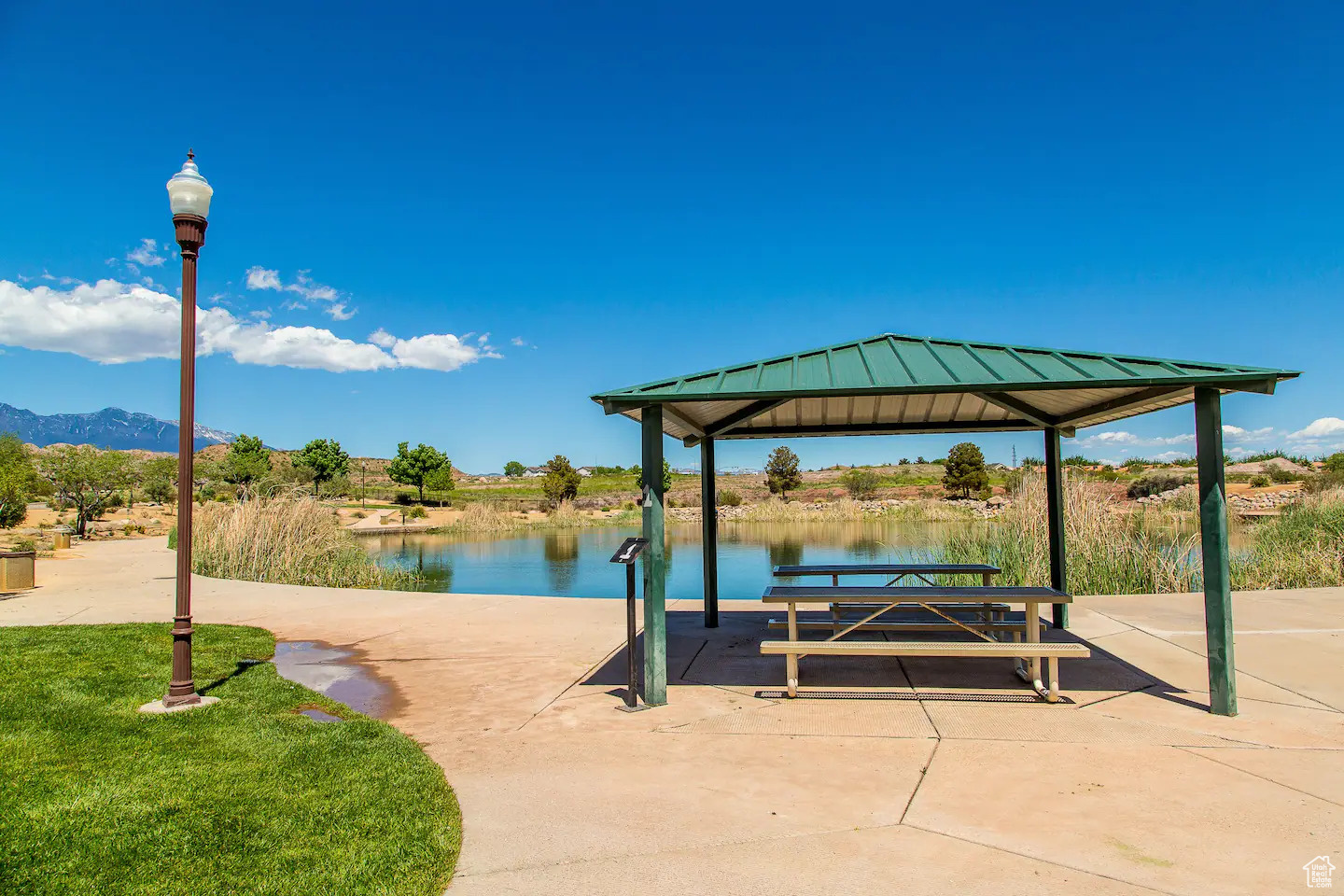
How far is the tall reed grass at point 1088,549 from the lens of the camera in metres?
11.7

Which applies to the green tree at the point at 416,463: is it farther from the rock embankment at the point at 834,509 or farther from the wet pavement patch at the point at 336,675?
the wet pavement patch at the point at 336,675

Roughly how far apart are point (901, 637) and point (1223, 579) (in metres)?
3.25

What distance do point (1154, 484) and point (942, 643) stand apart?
2769 centimetres

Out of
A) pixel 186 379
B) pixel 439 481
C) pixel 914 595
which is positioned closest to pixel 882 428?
pixel 914 595

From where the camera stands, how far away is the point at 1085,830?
3.50 m

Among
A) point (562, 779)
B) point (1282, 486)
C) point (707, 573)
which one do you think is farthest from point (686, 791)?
point (1282, 486)

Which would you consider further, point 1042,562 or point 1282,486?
point 1282,486

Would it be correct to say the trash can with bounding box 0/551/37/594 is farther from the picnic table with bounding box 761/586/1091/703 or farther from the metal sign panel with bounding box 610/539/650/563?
the picnic table with bounding box 761/586/1091/703

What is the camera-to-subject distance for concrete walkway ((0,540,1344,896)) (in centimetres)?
319

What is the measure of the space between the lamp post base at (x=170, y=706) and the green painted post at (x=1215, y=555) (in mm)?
Answer: 6783

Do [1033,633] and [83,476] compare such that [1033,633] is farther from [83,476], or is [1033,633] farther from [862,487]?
[862,487]

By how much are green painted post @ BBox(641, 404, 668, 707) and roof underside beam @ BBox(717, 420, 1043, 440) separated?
9.33 feet

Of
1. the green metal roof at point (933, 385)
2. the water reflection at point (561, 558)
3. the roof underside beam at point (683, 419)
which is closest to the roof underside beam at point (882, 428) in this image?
the roof underside beam at point (683, 419)

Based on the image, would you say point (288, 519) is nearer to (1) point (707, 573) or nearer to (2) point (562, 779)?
(1) point (707, 573)
